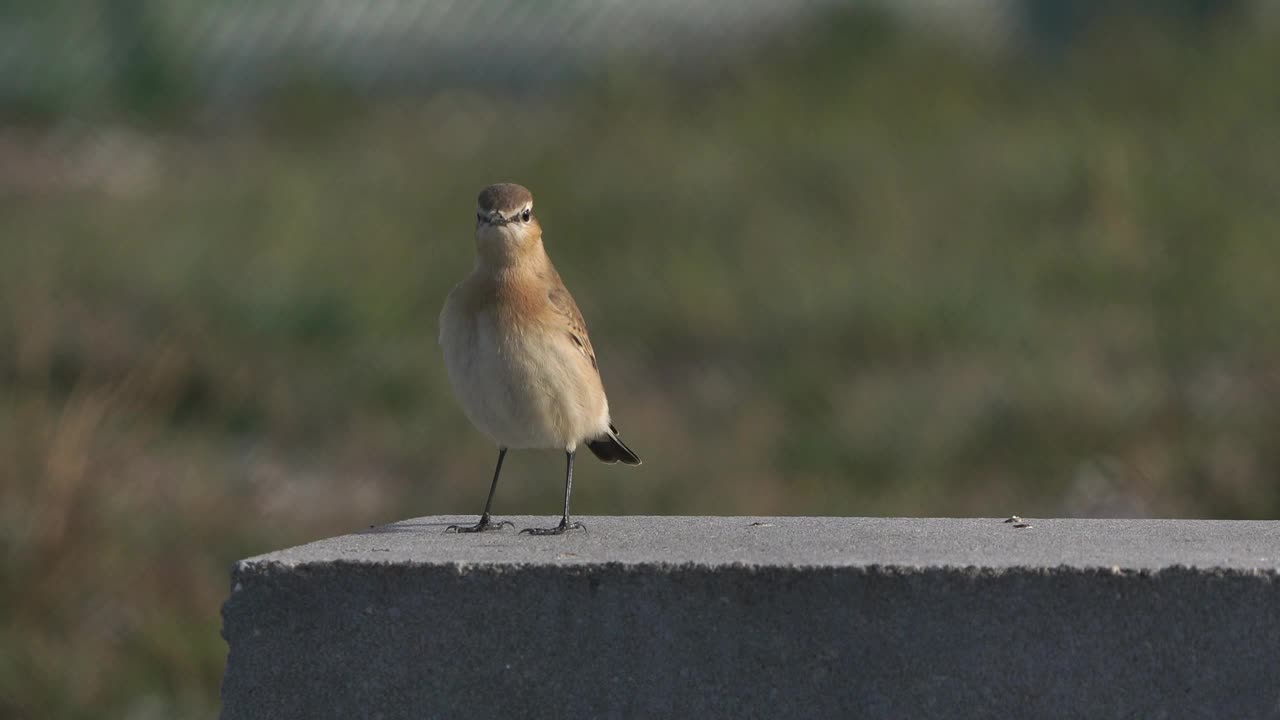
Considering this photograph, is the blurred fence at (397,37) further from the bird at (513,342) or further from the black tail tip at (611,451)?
the bird at (513,342)

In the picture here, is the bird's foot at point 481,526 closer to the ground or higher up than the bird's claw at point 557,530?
higher up

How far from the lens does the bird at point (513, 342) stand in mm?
3695

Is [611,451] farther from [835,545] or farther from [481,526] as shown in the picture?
[835,545]

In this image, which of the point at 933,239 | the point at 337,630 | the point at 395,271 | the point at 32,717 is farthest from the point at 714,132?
the point at 337,630

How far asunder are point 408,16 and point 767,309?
620 cm

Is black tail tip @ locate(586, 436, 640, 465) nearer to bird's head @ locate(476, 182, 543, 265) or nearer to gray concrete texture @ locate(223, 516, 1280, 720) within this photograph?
bird's head @ locate(476, 182, 543, 265)

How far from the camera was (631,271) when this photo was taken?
10320 mm

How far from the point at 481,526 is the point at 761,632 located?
2.95 ft

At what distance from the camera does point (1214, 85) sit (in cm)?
1229

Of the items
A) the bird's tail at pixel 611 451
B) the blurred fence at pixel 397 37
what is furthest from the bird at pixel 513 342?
the blurred fence at pixel 397 37

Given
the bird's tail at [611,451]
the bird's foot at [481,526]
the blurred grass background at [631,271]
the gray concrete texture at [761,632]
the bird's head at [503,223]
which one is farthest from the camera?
the blurred grass background at [631,271]

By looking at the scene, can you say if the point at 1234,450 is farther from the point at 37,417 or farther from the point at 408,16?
the point at 408,16

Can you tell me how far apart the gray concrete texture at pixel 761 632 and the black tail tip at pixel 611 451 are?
35.6 inches

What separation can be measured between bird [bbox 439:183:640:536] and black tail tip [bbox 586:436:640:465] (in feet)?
1.19
